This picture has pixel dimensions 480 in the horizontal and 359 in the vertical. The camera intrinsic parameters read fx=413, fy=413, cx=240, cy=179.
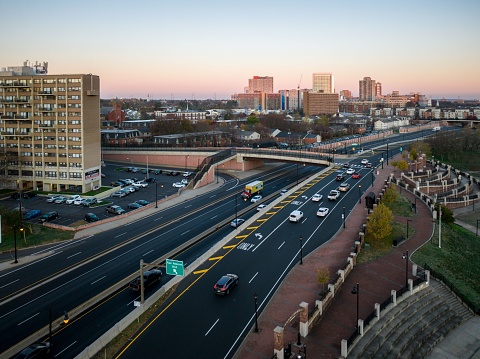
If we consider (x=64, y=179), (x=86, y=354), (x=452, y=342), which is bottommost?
(x=452, y=342)

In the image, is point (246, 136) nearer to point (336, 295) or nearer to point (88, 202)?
point (88, 202)

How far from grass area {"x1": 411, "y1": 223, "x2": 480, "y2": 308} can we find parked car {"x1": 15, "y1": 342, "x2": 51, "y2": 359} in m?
29.1

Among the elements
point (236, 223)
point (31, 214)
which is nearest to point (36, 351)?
point (236, 223)

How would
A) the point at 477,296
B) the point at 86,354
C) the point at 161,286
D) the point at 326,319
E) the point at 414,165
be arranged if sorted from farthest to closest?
the point at 414,165
the point at 477,296
the point at 161,286
the point at 326,319
the point at 86,354

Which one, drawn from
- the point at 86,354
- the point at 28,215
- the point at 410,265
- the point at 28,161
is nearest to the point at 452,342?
the point at 410,265

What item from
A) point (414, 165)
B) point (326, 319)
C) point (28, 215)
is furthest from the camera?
point (414, 165)

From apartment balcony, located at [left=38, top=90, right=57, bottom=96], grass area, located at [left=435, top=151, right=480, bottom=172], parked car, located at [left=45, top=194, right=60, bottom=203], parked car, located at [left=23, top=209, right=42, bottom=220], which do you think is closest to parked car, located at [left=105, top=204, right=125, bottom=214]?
parked car, located at [left=23, top=209, right=42, bottom=220]

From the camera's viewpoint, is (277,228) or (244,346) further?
(277,228)

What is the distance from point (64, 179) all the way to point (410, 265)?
56289 mm

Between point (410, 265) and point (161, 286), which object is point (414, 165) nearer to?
point (410, 265)

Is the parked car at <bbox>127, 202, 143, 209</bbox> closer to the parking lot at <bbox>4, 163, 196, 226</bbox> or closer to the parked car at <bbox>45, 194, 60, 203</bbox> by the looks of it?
the parking lot at <bbox>4, 163, 196, 226</bbox>

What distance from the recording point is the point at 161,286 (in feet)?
103

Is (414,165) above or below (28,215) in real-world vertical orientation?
above

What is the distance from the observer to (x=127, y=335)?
24219mm
